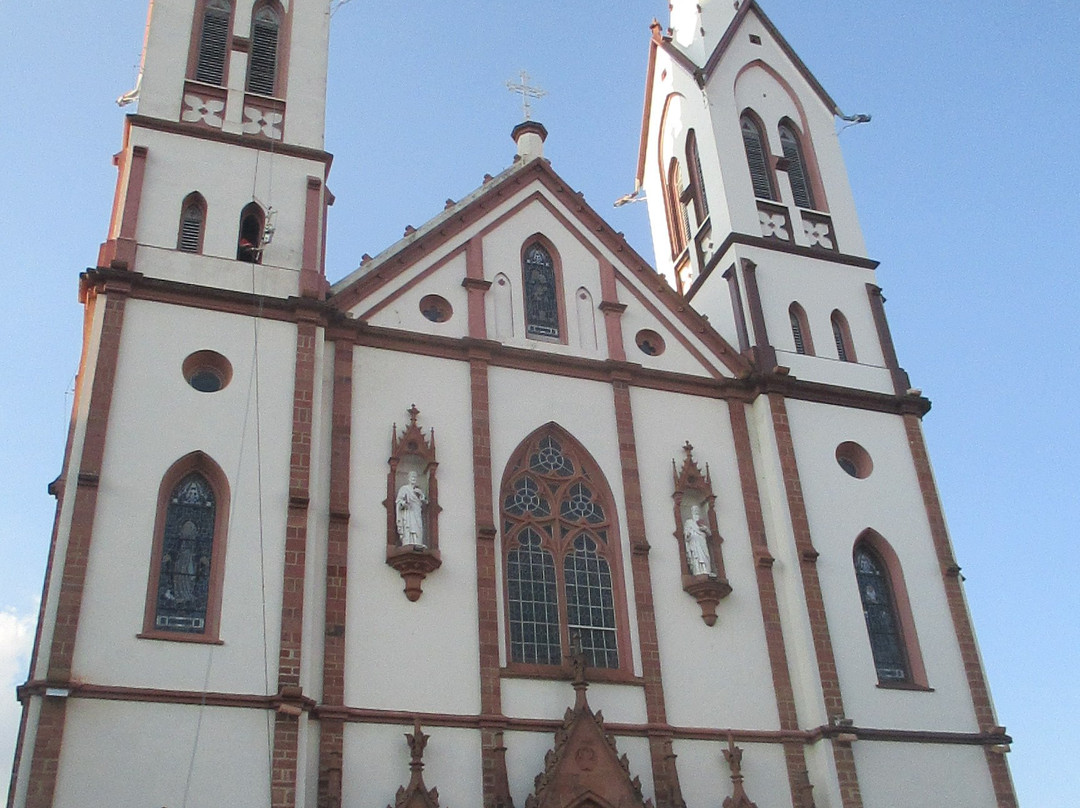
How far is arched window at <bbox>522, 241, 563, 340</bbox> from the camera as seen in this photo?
23047 millimetres

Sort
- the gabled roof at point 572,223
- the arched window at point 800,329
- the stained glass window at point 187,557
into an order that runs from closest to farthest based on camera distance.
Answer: the stained glass window at point 187,557 → the gabled roof at point 572,223 → the arched window at point 800,329

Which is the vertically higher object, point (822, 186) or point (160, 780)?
point (822, 186)

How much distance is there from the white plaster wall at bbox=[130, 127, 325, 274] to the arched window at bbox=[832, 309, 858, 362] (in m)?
11.1

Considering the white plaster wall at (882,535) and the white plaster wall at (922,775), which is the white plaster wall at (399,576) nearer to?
the white plaster wall at (882,535)

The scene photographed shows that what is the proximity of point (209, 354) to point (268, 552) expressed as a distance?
11.8ft

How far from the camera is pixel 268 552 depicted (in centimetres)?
1795

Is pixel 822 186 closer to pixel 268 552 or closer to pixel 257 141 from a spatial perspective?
pixel 257 141

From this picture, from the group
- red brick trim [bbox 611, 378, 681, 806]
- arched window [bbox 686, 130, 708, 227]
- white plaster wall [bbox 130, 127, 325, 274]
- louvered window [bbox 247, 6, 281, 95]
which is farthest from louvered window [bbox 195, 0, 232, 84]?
arched window [bbox 686, 130, 708, 227]

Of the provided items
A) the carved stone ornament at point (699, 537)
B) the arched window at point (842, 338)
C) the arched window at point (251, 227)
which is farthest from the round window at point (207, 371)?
the arched window at point (842, 338)

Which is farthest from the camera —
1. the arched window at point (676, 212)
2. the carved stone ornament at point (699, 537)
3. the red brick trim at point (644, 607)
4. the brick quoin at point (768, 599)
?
the arched window at point (676, 212)

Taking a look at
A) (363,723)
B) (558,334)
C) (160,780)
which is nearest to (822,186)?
(558,334)

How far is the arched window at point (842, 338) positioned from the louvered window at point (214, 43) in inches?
521

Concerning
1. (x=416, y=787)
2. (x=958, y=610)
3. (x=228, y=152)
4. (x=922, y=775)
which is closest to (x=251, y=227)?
(x=228, y=152)

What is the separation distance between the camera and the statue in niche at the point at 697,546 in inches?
822
